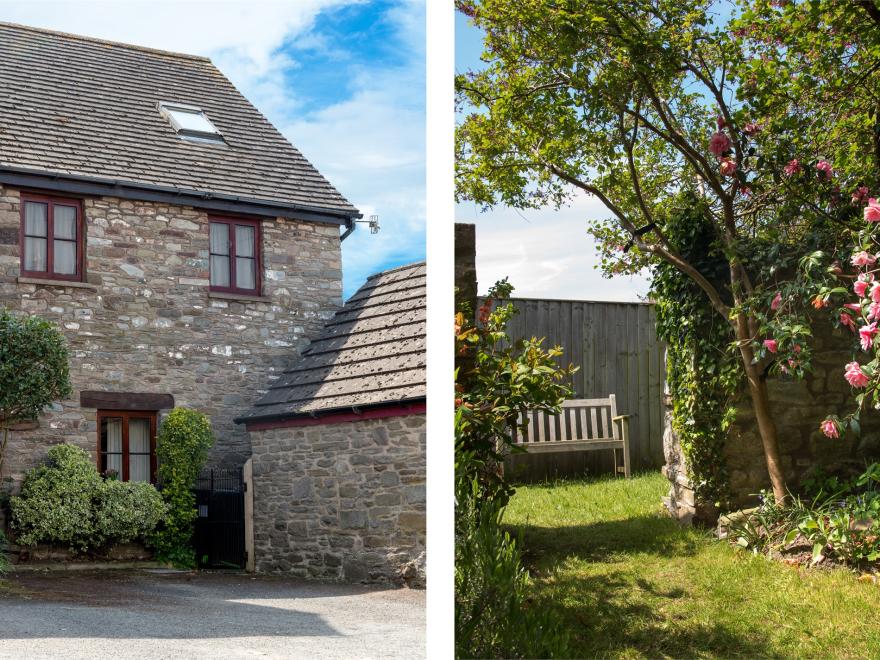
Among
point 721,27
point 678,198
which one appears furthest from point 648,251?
point 721,27

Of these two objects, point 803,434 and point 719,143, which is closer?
point 803,434

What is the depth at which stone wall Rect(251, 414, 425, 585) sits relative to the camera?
7.70 m

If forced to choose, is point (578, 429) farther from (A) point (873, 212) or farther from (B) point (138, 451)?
(B) point (138, 451)

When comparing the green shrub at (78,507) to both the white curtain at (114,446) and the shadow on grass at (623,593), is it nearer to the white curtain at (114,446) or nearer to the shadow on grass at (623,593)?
the white curtain at (114,446)

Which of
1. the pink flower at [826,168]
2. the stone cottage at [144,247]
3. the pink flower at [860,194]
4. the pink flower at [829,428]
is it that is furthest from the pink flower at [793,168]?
the stone cottage at [144,247]

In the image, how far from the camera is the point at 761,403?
11.4 ft

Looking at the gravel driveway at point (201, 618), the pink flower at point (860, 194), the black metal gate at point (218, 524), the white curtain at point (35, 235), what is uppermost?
the white curtain at point (35, 235)

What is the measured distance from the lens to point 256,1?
9.42 m

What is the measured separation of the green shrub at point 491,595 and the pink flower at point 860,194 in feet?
5.36

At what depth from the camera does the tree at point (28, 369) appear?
805 centimetres

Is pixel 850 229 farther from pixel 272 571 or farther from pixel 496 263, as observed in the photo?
pixel 272 571

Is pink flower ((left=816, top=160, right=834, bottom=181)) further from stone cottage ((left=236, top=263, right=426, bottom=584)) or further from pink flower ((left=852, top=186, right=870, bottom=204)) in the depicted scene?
stone cottage ((left=236, top=263, right=426, bottom=584))

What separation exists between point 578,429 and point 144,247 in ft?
22.9

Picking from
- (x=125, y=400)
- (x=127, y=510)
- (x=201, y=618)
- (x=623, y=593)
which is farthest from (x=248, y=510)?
(x=623, y=593)
